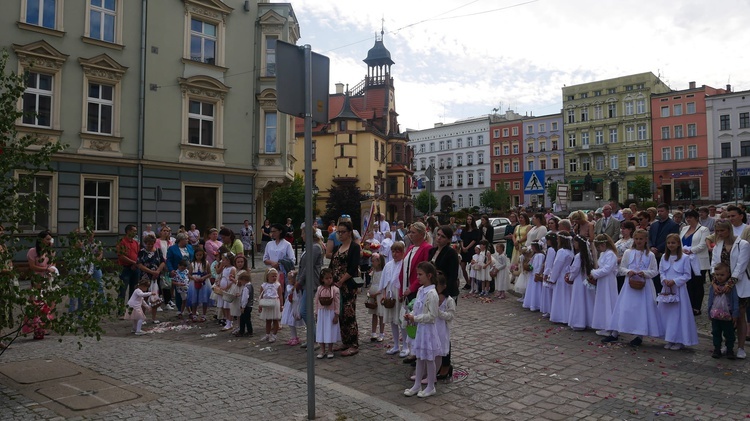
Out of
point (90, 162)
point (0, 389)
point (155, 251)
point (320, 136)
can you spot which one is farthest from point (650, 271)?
point (320, 136)

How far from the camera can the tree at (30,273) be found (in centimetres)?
542

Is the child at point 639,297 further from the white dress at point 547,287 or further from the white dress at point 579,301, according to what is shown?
the white dress at point 547,287

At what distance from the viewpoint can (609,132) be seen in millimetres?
74188

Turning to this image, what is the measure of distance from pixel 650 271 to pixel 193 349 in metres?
7.05

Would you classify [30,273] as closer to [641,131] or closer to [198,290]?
[198,290]

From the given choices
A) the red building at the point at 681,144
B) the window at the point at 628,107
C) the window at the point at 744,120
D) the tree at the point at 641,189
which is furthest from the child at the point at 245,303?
the window at the point at 628,107

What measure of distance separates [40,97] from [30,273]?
56.1 feet

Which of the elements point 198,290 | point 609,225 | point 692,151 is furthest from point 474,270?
point 692,151

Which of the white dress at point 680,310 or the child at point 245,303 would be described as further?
the child at point 245,303

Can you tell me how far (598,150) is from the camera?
7494 centimetres

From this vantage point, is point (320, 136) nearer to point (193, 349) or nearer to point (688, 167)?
point (688, 167)

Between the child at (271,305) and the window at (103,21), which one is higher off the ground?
the window at (103,21)

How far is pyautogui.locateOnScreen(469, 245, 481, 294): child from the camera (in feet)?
44.4

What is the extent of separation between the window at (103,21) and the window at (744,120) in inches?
2622
